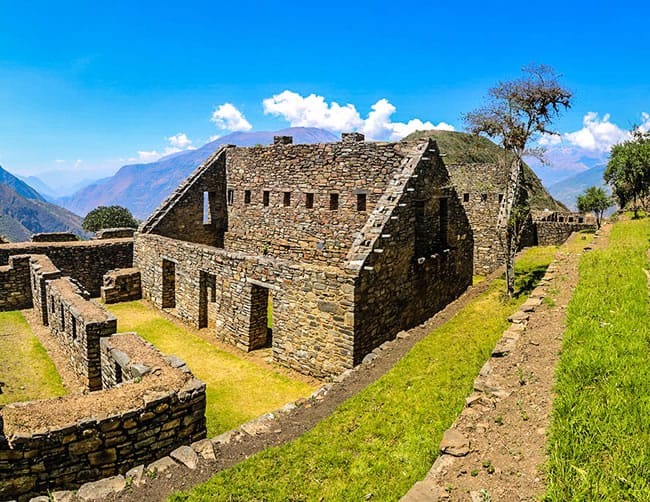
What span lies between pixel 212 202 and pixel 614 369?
1984 centimetres

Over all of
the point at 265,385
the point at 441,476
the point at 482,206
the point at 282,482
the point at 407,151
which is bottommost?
the point at 265,385

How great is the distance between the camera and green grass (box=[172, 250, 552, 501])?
606 centimetres

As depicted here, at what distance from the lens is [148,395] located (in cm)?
730

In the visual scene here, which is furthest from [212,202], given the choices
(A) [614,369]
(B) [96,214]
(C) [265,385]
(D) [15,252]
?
(B) [96,214]

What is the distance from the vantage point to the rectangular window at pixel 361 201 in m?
16.6

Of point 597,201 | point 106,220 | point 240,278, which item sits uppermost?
point 597,201

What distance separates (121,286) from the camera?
65.4ft

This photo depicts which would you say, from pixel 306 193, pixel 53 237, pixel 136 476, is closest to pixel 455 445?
pixel 136 476

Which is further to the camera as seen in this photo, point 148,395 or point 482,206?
point 482,206

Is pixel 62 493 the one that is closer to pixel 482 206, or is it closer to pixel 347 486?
pixel 347 486

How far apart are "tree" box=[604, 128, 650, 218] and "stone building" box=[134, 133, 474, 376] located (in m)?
21.3

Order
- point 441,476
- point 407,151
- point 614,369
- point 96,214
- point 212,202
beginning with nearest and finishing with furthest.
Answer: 1. point 441,476
2. point 614,369
3. point 407,151
4. point 212,202
5. point 96,214

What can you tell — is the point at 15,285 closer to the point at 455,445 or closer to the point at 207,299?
the point at 207,299

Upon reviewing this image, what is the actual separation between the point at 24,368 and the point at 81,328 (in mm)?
3119
